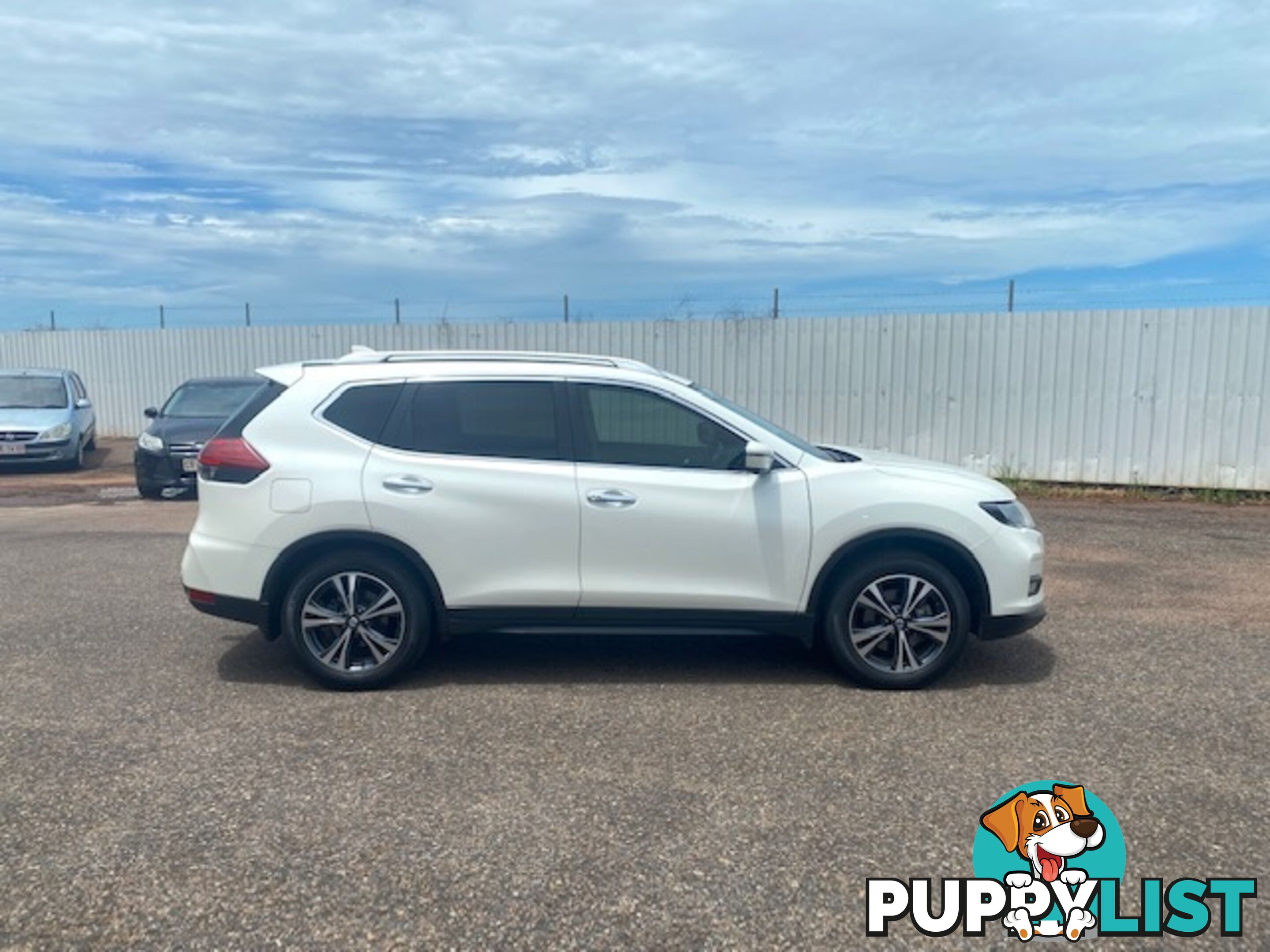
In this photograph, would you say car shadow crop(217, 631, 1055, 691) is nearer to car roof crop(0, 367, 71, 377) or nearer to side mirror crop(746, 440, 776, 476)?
side mirror crop(746, 440, 776, 476)

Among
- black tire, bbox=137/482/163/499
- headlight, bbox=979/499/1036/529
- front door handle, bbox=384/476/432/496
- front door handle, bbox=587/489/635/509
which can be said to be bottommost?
black tire, bbox=137/482/163/499

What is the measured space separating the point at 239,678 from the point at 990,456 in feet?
34.2

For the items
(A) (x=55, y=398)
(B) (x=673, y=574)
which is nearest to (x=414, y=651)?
(B) (x=673, y=574)

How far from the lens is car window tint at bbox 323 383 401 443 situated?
516cm

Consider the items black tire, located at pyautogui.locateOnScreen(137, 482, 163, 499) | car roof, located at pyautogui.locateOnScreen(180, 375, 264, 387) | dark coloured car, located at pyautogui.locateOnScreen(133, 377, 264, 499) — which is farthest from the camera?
car roof, located at pyautogui.locateOnScreen(180, 375, 264, 387)

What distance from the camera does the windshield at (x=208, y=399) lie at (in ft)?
41.7

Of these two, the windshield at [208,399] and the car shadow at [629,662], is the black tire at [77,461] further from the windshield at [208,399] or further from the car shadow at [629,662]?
the car shadow at [629,662]

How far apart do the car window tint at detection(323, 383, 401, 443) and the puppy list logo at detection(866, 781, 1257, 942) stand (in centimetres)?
330

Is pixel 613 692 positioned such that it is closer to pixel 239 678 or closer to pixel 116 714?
pixel 239 678

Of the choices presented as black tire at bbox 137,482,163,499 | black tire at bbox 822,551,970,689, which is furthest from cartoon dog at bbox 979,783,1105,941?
black tire at bbox 137,482,163,499

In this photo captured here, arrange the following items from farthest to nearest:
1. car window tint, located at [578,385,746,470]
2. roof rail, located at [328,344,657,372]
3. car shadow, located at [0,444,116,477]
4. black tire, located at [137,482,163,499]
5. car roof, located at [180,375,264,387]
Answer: car shadow, located at [0,444,116,477], car roof, located at [180,375,264,387], black tire, located at [137,482,163,499], roof rail, located at [328,344,657,372], car window tint, located at [578,385,746,470]

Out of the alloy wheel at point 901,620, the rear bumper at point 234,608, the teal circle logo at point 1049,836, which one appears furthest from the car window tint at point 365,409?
the teal circle logo at point 1049,836

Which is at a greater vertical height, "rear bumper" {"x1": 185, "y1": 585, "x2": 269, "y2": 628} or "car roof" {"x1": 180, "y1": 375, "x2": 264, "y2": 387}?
"car roof" {"x1": 180, "y1": 375, "x2": 264, "y2": 387}

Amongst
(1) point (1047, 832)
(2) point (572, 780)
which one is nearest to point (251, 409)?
(2) point (572, 780)
